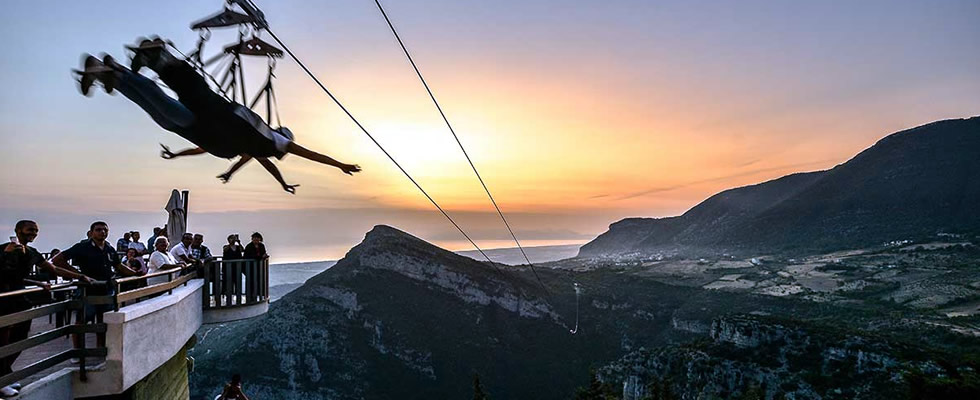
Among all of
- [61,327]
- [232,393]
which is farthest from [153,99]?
[232,393]

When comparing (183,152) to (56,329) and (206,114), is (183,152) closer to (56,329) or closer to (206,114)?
(206,114)

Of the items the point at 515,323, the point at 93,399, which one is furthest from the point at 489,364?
the point at 93,399

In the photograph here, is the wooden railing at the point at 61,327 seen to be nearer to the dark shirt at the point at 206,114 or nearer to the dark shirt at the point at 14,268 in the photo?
the dark shirt at the point at 14,268

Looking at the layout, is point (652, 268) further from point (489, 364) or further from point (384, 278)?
point (384, 278)

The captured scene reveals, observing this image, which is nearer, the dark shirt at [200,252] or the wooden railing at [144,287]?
the wooden railing at [144,287]

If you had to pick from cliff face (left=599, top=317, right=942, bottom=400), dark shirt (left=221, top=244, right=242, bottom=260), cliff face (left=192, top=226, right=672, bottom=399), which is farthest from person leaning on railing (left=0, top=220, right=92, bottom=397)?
cliff face (left=192, top=226, right=672, bottom=399)

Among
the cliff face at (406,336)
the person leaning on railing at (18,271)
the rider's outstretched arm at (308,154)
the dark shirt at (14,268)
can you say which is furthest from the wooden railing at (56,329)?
the cliff face at (406,336)
